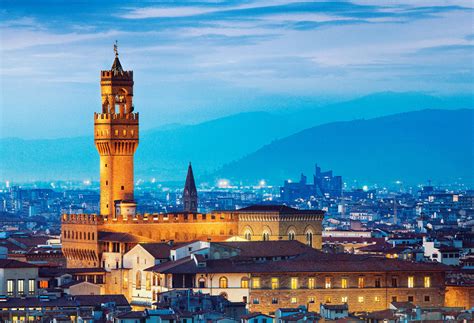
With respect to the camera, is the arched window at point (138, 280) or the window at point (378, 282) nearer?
the window at point (378, 282)

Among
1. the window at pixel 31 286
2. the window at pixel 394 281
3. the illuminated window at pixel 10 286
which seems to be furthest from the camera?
the window at pixel 31 286

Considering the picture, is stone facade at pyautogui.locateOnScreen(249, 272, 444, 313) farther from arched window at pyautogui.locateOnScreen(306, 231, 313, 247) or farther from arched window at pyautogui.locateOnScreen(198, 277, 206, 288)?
arched window at pyautogui.locateOnScreen(306, 231, 313, 247)

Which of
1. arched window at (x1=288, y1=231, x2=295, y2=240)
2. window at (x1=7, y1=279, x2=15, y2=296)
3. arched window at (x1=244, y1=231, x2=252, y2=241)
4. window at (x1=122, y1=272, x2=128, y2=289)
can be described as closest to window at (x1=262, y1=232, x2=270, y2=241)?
arched window at (x1=244, y1=231, x2=252, y2=241)

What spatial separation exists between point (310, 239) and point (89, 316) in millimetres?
23877

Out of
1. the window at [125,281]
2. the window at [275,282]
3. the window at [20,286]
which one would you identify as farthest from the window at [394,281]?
the window at [20,286]

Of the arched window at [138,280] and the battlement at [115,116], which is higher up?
the battlement at [115,116]

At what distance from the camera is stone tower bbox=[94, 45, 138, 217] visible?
89.4m

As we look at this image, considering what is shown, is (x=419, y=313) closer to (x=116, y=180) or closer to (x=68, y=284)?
(x=68, y=284)

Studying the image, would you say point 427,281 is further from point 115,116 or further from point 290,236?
point 115,116

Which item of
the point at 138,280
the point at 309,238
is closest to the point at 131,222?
the point at 309,238

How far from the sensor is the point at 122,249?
81938 millimetres

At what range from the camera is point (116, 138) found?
90188mm

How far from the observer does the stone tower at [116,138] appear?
293 feet

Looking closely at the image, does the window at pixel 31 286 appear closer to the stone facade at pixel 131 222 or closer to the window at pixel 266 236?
the stone facade at pixel 131 222
